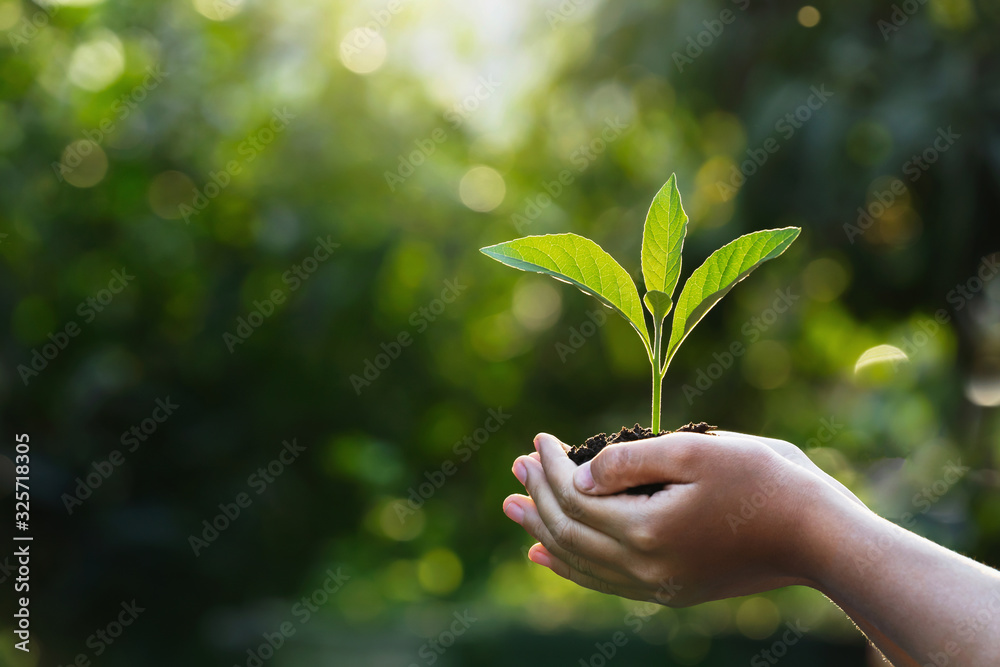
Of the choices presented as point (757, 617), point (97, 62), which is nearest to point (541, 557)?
point (757, 617)

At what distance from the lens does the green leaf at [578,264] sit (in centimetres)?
106

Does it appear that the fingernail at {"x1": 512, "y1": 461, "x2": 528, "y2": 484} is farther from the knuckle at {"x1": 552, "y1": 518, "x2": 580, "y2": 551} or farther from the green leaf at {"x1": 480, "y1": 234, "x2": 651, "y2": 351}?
the green leaf at {"x1": 480, "y1": 234, "x2": 651, "y2": 351}

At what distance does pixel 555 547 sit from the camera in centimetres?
112

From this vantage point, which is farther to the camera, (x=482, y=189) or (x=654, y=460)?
(x=482, y=189)

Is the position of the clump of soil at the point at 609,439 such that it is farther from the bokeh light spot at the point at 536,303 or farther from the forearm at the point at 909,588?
the bokeh light spot at the point at 536,303

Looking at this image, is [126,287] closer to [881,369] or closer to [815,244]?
[815,244]

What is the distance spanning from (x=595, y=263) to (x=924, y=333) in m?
2.43

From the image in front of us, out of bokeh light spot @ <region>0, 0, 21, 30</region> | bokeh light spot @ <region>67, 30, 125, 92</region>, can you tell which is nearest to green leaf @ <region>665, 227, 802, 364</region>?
bokeh light spot @ <region>67, 30, 125, 92</region>

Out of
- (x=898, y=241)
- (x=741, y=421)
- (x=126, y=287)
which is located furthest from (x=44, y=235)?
(x=898, y=241)

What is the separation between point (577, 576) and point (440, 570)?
341cm

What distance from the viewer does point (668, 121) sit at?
3479 mm

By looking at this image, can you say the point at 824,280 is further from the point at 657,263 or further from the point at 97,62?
the point at 97,62

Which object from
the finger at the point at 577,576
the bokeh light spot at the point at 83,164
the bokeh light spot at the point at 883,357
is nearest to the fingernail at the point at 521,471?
the finger at the point at 577,576

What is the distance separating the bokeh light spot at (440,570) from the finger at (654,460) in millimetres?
3533
